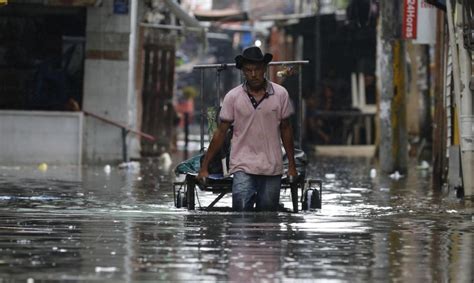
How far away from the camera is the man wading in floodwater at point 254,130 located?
13.7 m

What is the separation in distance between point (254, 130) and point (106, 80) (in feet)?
48.4

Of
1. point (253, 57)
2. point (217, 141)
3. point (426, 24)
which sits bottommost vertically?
point (217, 141)

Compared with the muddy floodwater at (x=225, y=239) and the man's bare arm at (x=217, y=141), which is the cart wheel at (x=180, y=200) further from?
the man's bare arm at (x=217, y=141)

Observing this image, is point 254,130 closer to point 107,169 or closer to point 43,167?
point 107,169

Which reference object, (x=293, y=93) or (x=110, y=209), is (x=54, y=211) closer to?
(x=110, y=209)

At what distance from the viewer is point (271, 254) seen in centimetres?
1059

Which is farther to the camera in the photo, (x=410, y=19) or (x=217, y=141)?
(x=410, y=19)

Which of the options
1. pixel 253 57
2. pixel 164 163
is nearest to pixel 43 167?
pixel 164 163

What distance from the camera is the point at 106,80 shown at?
2817 centimetres

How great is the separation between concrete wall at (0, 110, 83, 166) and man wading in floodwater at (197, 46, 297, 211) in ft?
47.0

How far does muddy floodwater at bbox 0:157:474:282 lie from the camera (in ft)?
31.0

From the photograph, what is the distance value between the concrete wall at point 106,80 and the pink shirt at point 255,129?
14.5 m

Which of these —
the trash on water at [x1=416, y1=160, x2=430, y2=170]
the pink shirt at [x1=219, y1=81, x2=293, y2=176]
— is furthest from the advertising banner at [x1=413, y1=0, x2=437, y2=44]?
the pink shirt at [x1=219, y1=81, x2=293, y2=176]

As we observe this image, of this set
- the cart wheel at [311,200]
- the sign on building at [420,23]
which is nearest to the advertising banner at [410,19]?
the sign on building at [420,23]
